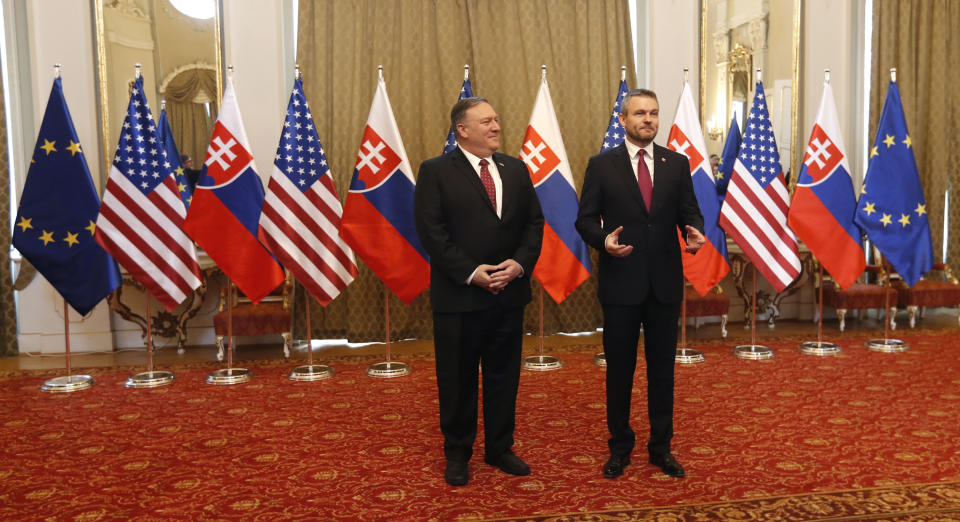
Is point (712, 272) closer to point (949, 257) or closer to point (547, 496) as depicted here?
point (547, 496)

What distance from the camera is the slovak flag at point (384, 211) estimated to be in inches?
221

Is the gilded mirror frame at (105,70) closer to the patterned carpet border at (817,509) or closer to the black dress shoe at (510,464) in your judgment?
the black dress shoe at (510,464)

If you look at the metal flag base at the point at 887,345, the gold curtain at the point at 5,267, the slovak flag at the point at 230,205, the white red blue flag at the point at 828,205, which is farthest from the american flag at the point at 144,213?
the metal flag base at the point at 887,345

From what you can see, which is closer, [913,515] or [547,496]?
[913,515]

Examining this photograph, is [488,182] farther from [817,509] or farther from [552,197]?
[552,197]

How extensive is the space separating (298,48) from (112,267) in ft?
8.61

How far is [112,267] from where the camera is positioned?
5.66 m

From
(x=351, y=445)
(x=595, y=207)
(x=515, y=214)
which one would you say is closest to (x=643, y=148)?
(x=595, y=207)

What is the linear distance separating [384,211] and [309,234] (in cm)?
58

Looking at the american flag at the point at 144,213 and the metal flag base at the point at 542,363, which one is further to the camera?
the metal flag base at the point at 542,363

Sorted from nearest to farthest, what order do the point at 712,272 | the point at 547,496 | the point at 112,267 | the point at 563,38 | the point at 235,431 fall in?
the point at 547,496, the point at 235,431, the point at 112,267, the point at 712,272, the point at 563,38

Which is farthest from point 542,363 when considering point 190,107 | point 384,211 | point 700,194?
point 190,107

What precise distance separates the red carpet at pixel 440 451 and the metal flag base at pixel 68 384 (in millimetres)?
118

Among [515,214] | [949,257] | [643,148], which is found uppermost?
[643,148]
